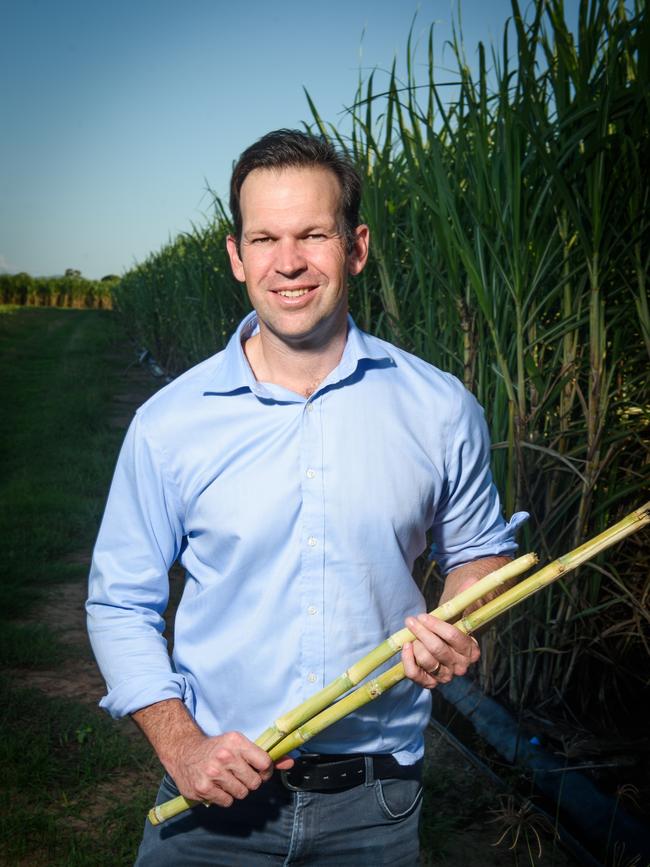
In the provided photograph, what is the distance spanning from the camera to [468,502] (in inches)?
64.9

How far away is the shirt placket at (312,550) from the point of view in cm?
146

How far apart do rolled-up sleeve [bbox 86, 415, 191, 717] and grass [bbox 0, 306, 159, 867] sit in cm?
146

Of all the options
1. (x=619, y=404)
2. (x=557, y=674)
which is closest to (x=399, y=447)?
(x=619, y=404)

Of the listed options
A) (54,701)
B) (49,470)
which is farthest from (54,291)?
(54,701)

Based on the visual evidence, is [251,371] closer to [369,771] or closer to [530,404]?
[369,771]

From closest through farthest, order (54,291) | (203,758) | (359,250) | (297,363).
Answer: (203,758), (297,363), (359,250), (54,291)

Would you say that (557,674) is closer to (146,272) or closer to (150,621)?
(150,621)

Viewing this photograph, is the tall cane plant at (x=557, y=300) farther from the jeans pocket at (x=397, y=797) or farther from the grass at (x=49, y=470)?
the grass at (x=49, y=470)

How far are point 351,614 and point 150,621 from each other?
341mm

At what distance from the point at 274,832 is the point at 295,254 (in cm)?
99

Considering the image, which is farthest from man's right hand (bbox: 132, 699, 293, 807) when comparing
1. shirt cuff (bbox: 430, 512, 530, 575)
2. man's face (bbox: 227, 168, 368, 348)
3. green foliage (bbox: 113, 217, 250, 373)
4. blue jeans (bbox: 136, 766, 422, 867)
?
green foliage (bbox: 113, 217, 250, 373)

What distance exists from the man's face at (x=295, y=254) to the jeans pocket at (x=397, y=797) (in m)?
0.78

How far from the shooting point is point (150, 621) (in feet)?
4.89

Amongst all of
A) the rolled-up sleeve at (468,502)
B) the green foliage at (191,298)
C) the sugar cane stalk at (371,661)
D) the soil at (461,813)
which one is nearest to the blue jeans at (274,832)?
the sugar cane stalk at (371,661)
